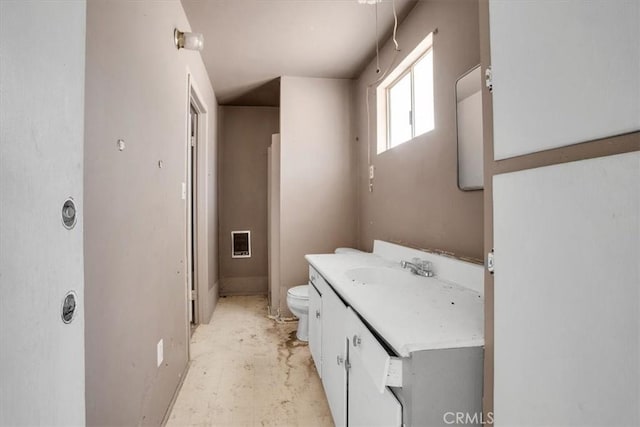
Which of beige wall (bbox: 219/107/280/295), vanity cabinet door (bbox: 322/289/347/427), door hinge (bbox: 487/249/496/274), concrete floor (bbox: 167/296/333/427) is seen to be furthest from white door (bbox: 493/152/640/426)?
beige wall (bbox: 219/107/280/295)

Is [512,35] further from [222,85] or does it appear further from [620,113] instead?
[222,85]

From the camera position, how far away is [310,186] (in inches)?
122

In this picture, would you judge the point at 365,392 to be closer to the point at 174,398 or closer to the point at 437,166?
the point at 437,166

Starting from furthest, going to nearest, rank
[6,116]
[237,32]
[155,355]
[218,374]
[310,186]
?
[310,186]
[237,32]
[218,374]
[155,355]
[6,116]

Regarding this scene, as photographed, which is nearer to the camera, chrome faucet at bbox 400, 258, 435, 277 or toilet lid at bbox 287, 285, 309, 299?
chrome faucet at bbox 400, 258, 435, 277

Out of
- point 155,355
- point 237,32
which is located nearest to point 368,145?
point 237,32

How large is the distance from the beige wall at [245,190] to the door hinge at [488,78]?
3.53 m

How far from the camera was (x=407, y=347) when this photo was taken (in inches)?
30.0

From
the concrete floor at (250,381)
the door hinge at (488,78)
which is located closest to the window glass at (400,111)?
the door hinge at (488,78)

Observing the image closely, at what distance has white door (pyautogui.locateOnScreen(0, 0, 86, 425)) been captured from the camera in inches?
13.0

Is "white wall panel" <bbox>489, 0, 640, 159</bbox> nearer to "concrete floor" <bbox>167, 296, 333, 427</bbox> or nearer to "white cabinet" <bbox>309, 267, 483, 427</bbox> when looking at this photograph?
"white cabinet" <bbox>309, 267, 483, 427</bbox>

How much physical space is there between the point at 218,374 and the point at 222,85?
284 centimetres

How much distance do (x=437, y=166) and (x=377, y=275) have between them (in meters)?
0.72

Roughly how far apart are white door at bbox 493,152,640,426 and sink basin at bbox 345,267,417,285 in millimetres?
993
